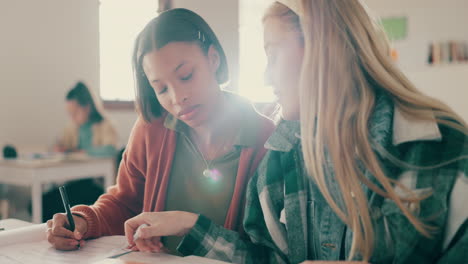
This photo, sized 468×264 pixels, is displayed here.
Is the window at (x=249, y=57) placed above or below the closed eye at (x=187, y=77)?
above

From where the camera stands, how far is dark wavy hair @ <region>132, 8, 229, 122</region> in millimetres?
896

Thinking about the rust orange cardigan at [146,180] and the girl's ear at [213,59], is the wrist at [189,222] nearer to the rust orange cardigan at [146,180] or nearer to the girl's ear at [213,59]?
the rust orange cardigan at [146,180]

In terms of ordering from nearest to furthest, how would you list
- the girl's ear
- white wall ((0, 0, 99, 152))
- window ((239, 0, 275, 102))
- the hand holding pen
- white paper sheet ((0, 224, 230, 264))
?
white paper sheet ((0, 224, 230, 264)) → the hand holding pen → the girl's ear → white wall ((0, 0, 99, 152)) → window ((239, 0, 275, 102))

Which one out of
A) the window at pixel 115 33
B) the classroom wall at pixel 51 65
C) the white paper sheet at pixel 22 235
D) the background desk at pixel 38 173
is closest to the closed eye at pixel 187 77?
the white paper sheet at pixel 22 235

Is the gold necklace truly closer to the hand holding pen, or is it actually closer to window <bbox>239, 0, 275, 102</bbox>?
the hand holding pen

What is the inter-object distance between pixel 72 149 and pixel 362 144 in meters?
3.18

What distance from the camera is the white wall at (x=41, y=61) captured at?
11.0 ft

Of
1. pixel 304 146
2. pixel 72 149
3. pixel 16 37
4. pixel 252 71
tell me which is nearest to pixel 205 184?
pixel 304 146

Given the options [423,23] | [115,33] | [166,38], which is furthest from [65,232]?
[423,23]

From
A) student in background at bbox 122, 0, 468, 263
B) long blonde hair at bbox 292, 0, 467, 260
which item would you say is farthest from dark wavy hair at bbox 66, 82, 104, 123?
long blonde hair at bbox 292, 0, 467, 260

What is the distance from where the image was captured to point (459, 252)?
61cm

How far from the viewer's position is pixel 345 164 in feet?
2.15

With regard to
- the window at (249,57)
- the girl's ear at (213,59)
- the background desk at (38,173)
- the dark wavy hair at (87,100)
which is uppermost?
the window at (249,57)

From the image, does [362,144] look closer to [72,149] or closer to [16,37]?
[72,149]
